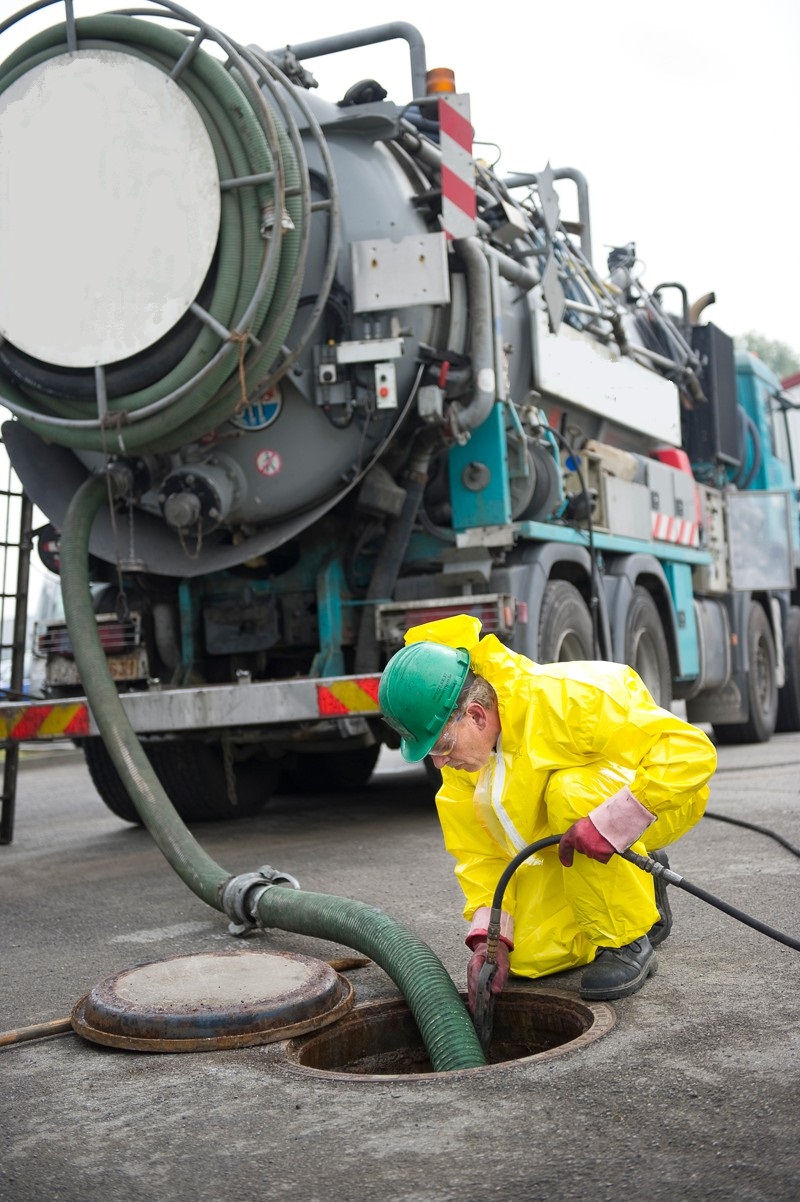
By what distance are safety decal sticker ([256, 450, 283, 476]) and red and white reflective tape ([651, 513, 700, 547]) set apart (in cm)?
322

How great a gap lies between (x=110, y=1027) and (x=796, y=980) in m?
1.56

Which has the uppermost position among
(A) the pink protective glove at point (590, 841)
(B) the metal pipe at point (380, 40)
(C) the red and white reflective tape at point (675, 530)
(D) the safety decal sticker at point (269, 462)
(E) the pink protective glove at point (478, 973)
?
(B) the metal pipe at point (380, 40)

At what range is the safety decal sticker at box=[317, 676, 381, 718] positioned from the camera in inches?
224

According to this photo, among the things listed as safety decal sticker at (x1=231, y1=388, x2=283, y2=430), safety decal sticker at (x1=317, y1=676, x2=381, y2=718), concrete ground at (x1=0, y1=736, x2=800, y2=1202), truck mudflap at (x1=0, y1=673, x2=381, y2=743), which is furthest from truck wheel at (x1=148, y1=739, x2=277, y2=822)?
concrete ground at (x1=0, y1=736, x2=800, y2=1202)

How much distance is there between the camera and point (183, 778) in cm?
687

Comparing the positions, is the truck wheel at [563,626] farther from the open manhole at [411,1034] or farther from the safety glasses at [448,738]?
the safety glasses at [448,738]

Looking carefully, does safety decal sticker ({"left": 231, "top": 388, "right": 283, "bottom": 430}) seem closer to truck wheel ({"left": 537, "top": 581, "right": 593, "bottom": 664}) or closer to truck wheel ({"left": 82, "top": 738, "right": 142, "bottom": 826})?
truck wheel ({"left": 537, "top": 581, "right": 593, "bottom": 664})

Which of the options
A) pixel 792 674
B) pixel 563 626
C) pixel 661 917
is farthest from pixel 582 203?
pixel 661 917

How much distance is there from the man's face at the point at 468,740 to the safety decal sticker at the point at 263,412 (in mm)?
2882

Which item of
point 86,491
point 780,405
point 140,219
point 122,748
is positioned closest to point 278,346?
point 140,219

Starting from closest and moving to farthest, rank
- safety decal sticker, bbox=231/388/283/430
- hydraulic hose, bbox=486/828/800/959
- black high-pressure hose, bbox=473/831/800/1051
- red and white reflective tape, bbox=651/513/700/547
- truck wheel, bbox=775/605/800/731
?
hydraulic hose, bbox=486/828/800/959 < black high-pressure hose, bbox=473/831/800/1051 < safety decal sticker, bbox=231/388/283/430 < red and white reflective tape, bbox=651/513/700/547 < truck wheel, bbox=775/605/800/731

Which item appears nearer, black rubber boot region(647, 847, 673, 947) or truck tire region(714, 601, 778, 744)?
black rubber boot region(647, 847, 673, 947)

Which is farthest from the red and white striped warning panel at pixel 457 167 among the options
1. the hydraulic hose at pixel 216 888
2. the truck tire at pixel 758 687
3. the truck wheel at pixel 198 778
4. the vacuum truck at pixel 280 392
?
the truck tire at pixel 758 687

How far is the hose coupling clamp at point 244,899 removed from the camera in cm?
414
